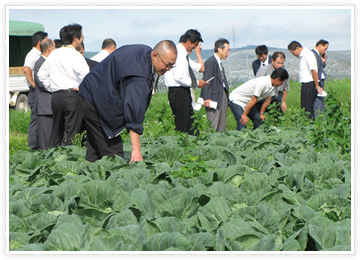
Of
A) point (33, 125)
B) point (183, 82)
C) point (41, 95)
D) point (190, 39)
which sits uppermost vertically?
point (190, 39)

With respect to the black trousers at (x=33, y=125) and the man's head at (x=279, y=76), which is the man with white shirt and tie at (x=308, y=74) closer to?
the man's head at (x=279, y=76)

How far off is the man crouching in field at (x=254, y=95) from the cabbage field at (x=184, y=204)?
3108 millimetres

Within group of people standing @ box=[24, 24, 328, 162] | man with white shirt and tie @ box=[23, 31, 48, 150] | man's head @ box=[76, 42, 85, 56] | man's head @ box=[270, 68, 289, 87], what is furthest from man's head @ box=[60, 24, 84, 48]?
man's head @ box=[270, 68, 289, 87]

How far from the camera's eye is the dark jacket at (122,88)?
4.37 m

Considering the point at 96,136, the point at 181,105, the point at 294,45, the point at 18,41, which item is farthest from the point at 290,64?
the point at 96,136

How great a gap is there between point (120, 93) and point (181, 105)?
3.34 m

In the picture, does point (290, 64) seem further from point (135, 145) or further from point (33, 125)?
point (135, 145)

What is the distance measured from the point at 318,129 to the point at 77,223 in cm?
330

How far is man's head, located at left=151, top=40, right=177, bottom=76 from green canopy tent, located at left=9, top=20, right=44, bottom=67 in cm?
1501

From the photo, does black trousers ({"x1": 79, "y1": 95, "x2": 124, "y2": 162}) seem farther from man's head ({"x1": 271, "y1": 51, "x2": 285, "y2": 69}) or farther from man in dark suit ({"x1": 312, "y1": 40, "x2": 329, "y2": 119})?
man in dark suit ({"x1": 312, "y1": 40, "x2": 329, "y2": 119})

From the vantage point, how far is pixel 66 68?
6.78 meters

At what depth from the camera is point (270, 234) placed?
2.89 m

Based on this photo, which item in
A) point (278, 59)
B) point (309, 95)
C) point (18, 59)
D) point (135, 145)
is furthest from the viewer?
point (18, 59)

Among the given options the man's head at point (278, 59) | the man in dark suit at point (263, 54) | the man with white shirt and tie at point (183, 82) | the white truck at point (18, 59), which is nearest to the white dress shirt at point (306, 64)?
the man in dark suit at point (263, 54)
